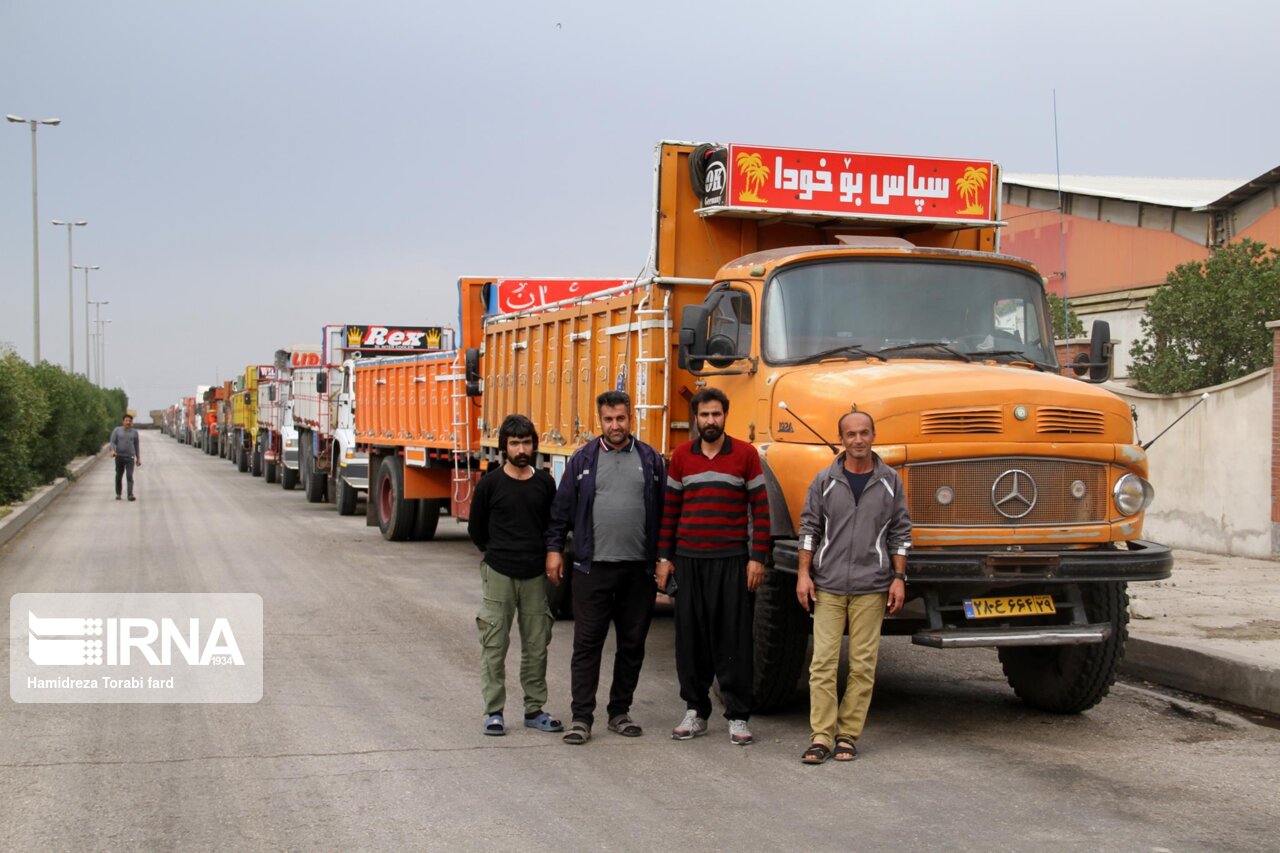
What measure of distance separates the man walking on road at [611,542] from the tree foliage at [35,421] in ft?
57.1

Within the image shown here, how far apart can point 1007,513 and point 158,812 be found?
4465 millimetres

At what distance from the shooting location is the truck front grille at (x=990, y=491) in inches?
291

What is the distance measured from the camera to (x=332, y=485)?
1144 inches

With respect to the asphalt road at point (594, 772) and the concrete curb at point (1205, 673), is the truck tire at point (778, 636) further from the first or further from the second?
the concrete curb at point (1205, 673)

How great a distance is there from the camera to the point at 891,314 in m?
8.45

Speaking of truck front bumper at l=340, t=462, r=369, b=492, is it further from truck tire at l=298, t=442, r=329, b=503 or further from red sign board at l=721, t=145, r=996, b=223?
red sign board at l=721, t=145, r=996, b=223

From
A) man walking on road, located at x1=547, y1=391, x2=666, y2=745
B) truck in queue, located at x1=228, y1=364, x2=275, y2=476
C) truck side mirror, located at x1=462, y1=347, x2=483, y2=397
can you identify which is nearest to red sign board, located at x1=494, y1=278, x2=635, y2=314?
truck side mirror, located at x1=462, y1=347, x2=483, y2=397

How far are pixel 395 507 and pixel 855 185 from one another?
1053 cm

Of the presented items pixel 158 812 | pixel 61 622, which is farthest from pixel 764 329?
pixel 61 622

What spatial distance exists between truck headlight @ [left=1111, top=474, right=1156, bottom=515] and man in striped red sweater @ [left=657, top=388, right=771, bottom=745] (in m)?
1.99

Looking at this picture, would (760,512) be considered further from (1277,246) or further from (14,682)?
(1277,246)

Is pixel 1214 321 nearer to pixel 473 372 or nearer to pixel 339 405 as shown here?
pixel 473 372

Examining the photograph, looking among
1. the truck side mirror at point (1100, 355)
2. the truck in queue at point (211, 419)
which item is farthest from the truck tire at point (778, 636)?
the truck in queue at point (211, 419)

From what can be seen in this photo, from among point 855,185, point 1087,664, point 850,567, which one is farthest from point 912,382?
point 855,185
